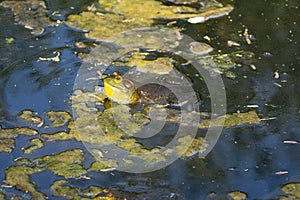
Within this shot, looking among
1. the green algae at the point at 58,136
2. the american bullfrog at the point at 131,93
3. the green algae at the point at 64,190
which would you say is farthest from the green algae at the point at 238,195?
the green algae at the point at 58,136

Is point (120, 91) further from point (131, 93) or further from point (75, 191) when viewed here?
point (75, 191)

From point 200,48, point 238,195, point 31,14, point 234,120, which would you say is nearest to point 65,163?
point 238,195

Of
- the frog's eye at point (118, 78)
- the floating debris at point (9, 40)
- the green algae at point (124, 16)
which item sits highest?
the frog's eye at point (118, 78)

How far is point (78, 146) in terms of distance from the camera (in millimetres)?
4027

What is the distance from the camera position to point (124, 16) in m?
5.83

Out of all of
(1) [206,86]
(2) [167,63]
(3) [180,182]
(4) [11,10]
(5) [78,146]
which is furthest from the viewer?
(4) [11,10]

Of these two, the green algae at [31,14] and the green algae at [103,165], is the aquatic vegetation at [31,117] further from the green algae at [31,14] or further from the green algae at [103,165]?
the green algae at [31,14]

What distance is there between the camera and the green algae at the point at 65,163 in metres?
3.78

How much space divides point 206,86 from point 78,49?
123 cm

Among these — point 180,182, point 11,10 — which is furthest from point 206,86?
point 11,10

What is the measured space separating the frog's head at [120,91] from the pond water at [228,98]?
0.31 meters

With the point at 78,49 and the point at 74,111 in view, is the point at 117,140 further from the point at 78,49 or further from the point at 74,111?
the point at 78,49

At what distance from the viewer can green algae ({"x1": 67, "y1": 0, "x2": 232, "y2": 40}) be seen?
18.3ft

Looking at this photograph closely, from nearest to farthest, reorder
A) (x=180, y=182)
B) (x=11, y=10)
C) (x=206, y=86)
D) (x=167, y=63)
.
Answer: (x=180, y=182) < (x=206, y=86) < (x=167, y=63) < (x=11, y=10)
